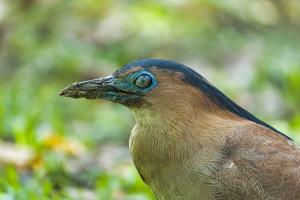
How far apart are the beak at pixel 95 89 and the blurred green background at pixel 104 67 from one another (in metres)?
1.23

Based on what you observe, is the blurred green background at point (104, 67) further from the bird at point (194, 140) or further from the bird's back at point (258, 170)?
the bird's back at point (258, 170)

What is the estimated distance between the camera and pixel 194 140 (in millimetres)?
5082

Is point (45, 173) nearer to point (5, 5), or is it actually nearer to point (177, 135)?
point (177, 135)

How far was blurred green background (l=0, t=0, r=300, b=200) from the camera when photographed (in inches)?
299

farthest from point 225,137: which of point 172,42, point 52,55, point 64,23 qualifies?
point 64,23

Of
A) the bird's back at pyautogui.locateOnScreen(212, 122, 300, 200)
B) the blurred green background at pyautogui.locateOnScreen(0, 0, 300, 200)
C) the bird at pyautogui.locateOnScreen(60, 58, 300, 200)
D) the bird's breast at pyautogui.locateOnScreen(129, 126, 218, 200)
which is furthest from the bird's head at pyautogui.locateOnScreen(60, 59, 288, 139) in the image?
the blurred green background at pyautogui.locateOnScreen(0, 0, 300, 200)

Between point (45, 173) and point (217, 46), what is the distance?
23.2ft

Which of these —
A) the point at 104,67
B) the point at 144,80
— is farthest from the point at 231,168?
the point at 104,67

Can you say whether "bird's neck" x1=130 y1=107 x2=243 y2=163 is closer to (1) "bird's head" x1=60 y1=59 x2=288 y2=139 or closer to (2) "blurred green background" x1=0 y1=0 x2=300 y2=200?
(1) "bird's head" x1=60 y1=59 x2=288 y2=139

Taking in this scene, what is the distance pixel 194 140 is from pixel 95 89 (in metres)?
0.68

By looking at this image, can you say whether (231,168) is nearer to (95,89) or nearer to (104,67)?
(95,89)

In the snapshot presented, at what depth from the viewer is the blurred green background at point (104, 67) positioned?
24.9 ft

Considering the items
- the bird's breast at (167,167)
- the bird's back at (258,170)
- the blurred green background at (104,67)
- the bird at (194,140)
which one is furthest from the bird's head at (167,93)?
the blurred green background at (104,67)

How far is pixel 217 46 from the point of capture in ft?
45.3
